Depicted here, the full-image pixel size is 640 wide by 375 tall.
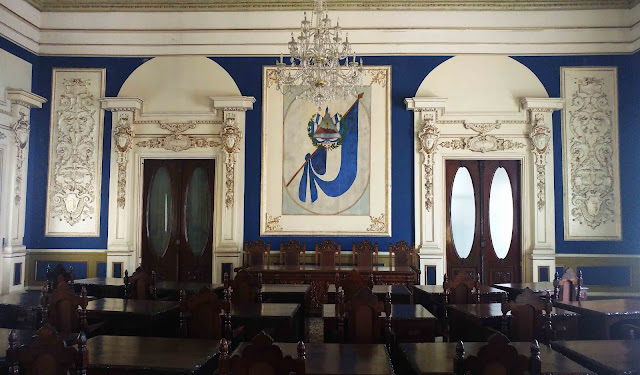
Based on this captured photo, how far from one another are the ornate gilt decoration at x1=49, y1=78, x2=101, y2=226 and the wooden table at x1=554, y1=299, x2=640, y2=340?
7.76m

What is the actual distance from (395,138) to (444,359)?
6159 mm

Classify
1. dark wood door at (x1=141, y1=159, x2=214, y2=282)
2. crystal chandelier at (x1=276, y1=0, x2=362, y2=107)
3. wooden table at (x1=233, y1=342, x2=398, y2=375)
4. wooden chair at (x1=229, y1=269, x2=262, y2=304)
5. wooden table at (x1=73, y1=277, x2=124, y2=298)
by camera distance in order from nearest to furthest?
wooden table at (x1=233, y1=342, x2=398, y2=375) → wooden chair at (x1=229, y1=269, x2=262, y2=304) → crystal chandelier at (x1=276, y1=0, x2=362, y2=107) → wooden table at (x1=73, y1=277, x2=124, y2=298) → dark wood door at (x1=141, y1=159, x2=214, y2=282)

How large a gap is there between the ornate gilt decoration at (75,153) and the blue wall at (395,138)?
20 centimetres

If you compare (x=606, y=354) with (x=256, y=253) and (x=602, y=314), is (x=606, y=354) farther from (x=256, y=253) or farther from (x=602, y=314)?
(x=256, y=253)

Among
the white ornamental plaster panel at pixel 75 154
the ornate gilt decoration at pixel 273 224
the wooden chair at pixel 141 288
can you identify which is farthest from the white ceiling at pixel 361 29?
the wooden chair at pixel 141 288

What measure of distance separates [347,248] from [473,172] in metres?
2.61

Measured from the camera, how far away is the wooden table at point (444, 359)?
2.95m

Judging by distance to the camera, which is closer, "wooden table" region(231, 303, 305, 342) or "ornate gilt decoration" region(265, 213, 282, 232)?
"wooden table" region(231, 303, 305, 342)

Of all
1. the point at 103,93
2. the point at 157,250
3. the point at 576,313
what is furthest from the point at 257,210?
the point at 576,313

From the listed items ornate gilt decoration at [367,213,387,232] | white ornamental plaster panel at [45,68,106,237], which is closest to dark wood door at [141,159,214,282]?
white ornamental plaster panel at [45,68,106,237]

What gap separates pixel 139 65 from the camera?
30.6ft

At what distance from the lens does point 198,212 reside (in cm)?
934

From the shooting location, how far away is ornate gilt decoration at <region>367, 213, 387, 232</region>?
29.3 feet

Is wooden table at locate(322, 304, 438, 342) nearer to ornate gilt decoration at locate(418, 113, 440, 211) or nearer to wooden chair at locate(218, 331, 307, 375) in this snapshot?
wooden chair at locate(218, 331, 307, 375)
